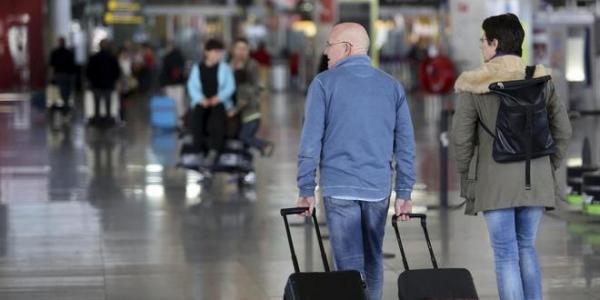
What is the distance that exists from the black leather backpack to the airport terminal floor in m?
2.27

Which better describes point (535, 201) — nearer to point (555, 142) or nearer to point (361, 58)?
point (555, 142)

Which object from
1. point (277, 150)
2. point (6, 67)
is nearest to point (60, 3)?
point (6, 67)

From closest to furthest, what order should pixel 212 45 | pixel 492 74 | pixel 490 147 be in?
pixel 492 74 → pixel 490 147 → pixel 212 45

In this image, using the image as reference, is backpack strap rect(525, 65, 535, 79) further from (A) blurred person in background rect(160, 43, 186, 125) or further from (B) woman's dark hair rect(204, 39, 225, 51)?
(A) blurred person in background rect(160, 43, 186, 125)

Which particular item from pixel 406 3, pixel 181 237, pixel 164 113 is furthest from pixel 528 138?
pixel 406 3

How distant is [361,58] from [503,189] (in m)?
1.03

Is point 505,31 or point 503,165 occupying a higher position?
point 505,31

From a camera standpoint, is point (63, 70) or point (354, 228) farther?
point (63, 70)

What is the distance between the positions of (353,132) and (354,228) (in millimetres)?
505

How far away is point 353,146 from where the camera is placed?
7.46 m

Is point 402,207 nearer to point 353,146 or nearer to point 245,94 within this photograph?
point 353,146

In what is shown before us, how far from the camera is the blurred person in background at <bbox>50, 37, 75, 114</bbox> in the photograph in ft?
110

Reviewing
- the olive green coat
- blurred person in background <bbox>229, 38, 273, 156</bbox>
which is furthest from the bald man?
blurred person in background <bbox>229, 38, 273, 156</bbox>

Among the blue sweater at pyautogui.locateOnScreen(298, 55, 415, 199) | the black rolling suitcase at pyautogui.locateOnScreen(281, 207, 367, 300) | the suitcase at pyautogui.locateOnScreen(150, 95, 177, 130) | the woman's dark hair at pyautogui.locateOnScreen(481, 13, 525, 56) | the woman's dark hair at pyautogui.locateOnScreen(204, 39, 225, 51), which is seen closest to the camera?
the black rolling suitcase at pyautogui.locateOnScreen(281, 207, 367, 300)
